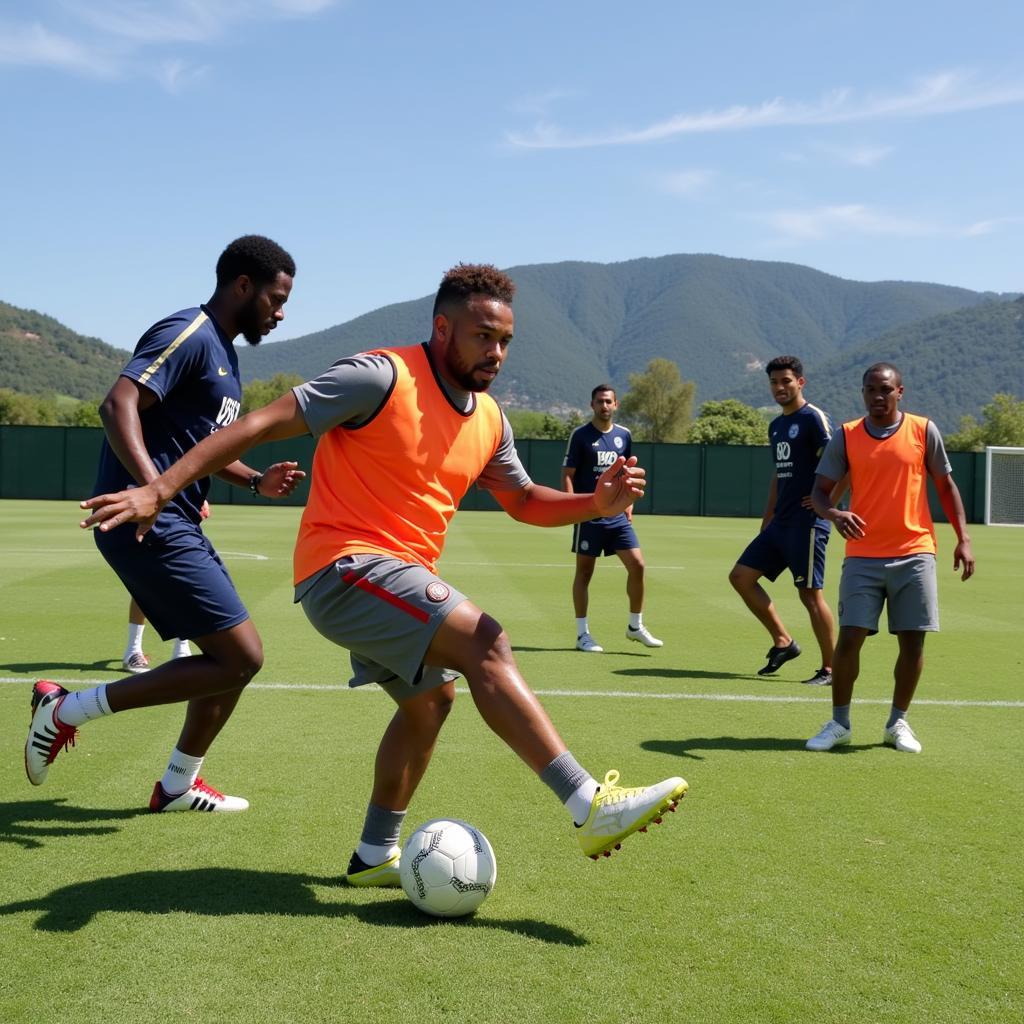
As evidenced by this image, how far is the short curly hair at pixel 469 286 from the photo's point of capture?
414 cm

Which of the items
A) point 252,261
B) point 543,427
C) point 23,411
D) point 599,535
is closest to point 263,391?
point 23,411

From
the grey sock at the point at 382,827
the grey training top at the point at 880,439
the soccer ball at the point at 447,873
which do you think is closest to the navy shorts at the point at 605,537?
the grey training top at the point at 880,439

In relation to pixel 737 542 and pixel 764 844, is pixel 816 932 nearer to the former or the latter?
pixel 764 844

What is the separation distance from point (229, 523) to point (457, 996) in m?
27.8

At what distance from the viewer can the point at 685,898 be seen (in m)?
4.19

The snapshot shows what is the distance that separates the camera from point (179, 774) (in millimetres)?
5152

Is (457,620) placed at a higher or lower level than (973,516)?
higher

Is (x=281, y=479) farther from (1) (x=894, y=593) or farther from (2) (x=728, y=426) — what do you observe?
(2) (x=728, y=426)

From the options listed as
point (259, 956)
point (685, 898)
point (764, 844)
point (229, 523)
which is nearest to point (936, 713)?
point (764, 844)

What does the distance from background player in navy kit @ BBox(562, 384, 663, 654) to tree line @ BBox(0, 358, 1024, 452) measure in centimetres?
4727

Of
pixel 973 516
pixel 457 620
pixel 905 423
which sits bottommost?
pixel 973 516

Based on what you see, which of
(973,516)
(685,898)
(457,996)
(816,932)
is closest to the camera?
(457,996)

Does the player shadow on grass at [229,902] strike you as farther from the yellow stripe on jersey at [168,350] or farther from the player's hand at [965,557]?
the player's hand at [965,557]

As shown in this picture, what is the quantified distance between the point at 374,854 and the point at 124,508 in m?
1.55
